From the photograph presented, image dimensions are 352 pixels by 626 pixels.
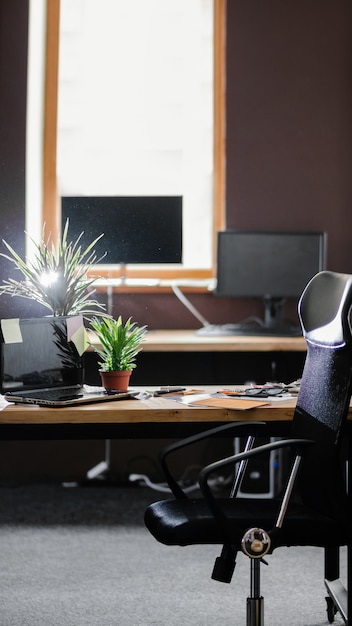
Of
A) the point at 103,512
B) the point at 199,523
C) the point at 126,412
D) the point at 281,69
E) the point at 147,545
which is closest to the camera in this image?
the point at 199,523

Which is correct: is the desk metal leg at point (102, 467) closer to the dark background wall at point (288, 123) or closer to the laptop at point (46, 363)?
the dark background wall at point (288, 123)

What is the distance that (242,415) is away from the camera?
2.37m

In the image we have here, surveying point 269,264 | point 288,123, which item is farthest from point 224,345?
point 288,123

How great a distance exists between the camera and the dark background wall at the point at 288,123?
4.70 meters

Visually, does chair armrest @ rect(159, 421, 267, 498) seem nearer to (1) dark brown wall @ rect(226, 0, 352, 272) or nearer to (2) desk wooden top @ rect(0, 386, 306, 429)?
(2) desk wooden top @ rect(0, 386, 306, 429)

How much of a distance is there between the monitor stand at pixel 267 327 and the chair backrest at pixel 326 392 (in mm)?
1834

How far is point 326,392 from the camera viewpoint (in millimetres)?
2203

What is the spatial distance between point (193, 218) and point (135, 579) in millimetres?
2372

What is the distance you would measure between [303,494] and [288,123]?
293 centimetres

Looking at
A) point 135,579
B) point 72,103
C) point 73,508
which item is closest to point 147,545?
point 135,579

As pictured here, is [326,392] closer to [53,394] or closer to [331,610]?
[53,394]

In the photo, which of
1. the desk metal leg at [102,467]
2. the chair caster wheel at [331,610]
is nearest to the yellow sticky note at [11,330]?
the chair caster wheel at [331,610]

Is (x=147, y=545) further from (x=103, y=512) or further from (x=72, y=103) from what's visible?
(x=72, y=103)

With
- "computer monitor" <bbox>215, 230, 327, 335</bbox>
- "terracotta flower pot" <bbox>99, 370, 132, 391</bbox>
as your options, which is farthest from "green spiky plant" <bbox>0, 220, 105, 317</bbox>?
"computer monitor" <bbox>215, 230, 327, 335</bbox>
